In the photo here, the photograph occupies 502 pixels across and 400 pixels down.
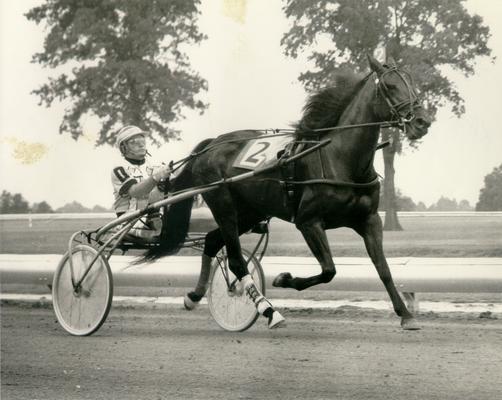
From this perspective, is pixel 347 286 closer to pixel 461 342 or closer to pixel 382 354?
pixel 382 354

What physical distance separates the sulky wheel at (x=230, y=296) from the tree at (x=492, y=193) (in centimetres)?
149

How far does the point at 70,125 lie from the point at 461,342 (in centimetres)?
278

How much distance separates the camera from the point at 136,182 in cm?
580

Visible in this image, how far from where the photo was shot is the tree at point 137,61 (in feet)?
18.6

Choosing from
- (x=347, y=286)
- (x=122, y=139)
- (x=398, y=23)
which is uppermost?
(x=398, y=23)

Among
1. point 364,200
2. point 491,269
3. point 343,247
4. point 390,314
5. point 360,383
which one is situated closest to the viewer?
point 364,200

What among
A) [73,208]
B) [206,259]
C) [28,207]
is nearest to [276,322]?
[206,259]

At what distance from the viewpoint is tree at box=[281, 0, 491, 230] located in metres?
4.68

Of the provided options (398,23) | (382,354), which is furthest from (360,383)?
(398,23)

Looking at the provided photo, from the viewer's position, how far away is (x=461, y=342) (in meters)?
5.96

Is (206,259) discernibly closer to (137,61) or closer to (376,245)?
(137,61)

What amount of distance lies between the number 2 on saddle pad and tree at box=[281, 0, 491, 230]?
46cm

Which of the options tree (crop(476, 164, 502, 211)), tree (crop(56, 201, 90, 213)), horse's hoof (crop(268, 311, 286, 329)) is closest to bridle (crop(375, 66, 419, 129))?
tree (crop(476, 164, 502, 211))

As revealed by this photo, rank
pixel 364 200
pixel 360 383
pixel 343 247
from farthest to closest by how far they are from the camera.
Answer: pixel 343 247 → pixel 360 383 → pixel 364 200
